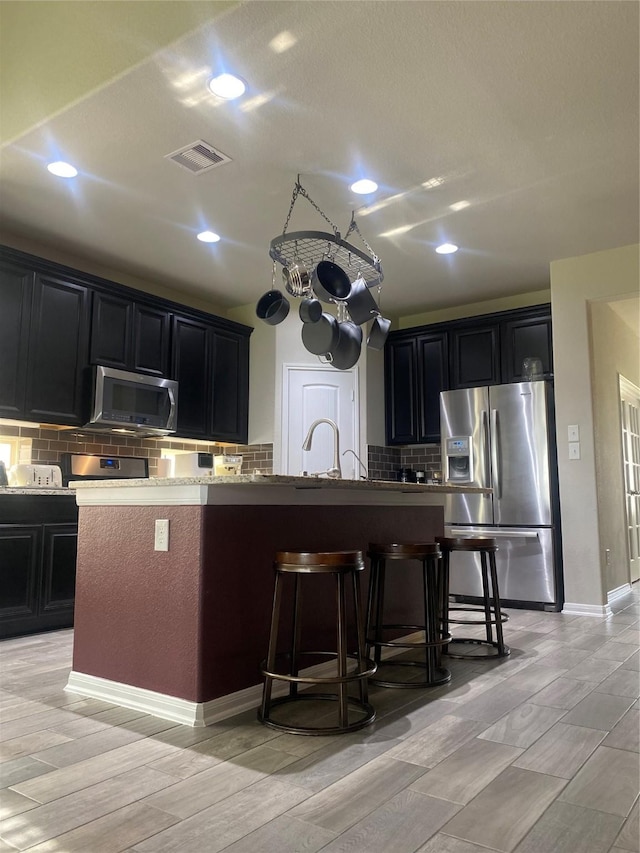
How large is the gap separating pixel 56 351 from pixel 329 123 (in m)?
2.50

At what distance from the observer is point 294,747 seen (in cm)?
210

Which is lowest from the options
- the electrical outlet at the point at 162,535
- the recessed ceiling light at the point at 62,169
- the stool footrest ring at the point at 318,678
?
the stool footrest ring at the point at 318,678

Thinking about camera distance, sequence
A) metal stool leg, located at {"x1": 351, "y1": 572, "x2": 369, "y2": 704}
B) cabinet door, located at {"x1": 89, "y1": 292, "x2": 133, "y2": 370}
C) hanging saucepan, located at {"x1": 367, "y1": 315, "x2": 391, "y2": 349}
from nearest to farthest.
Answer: metal stool leg, located at {"x1": 351, "y1": 572, "x2": 369, "y2": 704} < hanging saucepan, located at {"x1": 367, "y1": 315, "x2": 391, "y2": 349} < cabinet door, located at {"x1": 89, "y1": 292, "x2": 133, "y2": 370}

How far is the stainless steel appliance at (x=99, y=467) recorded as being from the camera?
4734mm

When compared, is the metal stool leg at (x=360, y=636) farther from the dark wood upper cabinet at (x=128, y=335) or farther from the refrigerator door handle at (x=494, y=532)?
the dark wood upper cabinet at (x=128, y=335)

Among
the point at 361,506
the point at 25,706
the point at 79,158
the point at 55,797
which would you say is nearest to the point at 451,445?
the point at 361,506

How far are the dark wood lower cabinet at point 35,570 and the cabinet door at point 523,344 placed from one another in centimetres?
368

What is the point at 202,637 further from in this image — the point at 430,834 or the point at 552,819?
the point at 552,819

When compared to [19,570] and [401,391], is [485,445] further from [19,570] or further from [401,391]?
[19,570]

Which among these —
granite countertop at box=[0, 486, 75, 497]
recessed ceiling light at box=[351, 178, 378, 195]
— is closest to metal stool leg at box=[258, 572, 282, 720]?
granite countertop at box=[0, 486, 75, 497]

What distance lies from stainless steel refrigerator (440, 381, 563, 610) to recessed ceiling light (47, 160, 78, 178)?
345 centimetres

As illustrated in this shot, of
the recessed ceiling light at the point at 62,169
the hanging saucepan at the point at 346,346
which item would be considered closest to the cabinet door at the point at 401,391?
the hanging saucepan at the point at 346,346

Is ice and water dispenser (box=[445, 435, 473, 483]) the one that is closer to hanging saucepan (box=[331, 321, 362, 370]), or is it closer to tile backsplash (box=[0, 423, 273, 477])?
tile backsplash (box=[0, 423, 273, 477])

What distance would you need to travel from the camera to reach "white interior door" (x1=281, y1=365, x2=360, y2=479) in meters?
5.85
